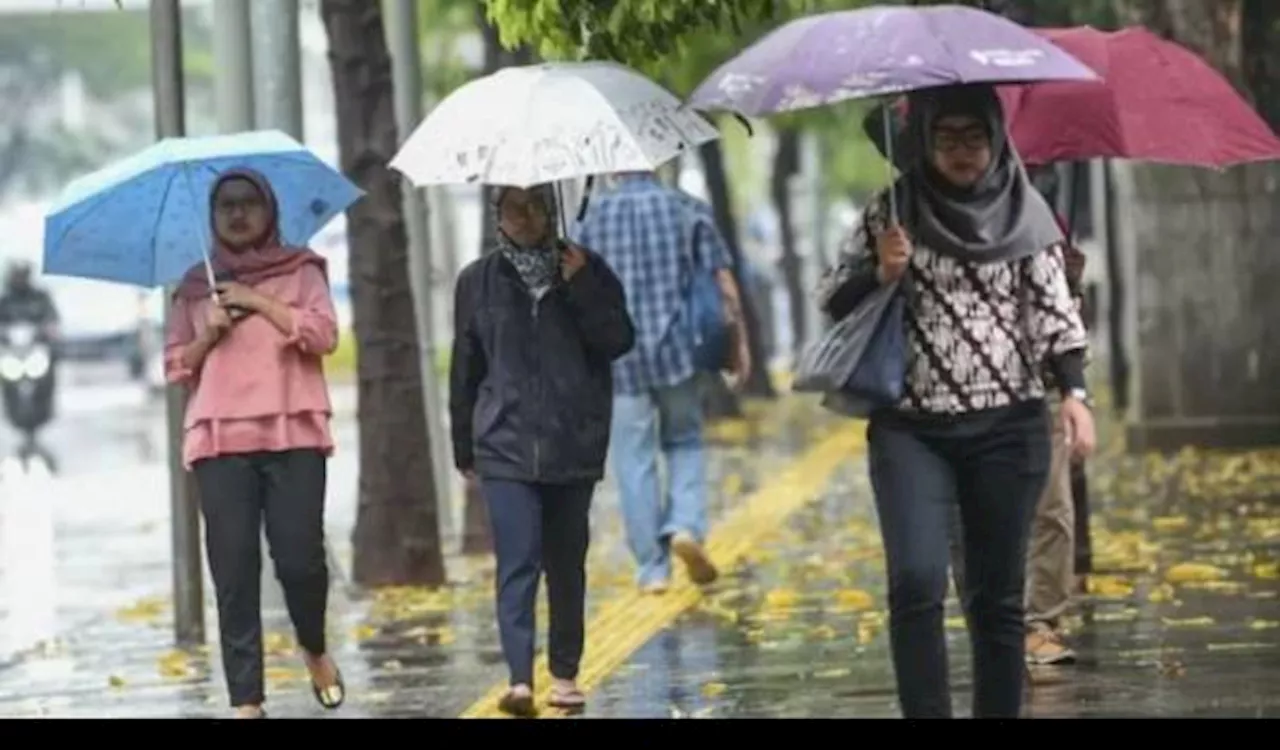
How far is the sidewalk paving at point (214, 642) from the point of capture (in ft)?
40.7

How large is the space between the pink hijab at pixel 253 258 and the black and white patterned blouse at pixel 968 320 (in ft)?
7.05

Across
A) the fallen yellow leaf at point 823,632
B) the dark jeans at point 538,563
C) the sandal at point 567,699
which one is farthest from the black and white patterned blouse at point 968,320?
the fallen yellow leaf at point 823,632

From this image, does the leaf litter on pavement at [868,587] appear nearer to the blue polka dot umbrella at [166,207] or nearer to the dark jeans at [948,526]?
the dark jeans at [948,526]

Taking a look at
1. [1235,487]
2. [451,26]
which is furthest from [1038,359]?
[451,26]

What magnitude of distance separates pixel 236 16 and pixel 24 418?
19298 mm

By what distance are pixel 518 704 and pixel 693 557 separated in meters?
4.25

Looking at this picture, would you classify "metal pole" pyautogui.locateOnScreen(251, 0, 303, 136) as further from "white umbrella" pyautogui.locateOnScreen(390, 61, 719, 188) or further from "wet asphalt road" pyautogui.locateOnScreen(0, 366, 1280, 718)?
"white umbrella" pyautogui.locateOnScreen(390, 61, 719, 188)

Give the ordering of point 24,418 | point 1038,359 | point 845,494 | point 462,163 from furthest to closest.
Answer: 1. point 24,418
2. point 845,494
3. point 462,163
4. point 1038,359

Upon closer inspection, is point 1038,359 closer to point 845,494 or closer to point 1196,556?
point 1196,556

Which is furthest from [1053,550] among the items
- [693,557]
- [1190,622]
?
[693,557]

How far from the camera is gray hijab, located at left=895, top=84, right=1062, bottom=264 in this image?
30.1 ft

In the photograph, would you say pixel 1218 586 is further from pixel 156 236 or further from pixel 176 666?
pixel 156 236

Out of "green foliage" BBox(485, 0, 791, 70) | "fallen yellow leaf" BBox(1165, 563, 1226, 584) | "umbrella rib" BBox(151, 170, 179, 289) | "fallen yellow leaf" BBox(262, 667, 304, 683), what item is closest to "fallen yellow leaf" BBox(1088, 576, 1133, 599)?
"fallen yellow leaf" BBox(1165, 563, 1226, 584)

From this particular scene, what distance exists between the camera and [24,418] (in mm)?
33812
